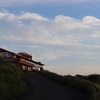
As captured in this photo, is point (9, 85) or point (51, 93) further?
point (9, 85)

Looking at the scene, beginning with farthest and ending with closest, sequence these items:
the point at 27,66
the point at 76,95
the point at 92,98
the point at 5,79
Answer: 1. the point at 27,66
2. the point at 5,79
3. the point at 76,95
4. the point at 92,98

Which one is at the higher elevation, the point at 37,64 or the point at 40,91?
the point at 37,64

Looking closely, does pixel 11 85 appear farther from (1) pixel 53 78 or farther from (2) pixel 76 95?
(1) pixel 53 78

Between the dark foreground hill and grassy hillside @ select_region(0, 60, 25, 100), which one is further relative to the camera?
the dark foreground hill

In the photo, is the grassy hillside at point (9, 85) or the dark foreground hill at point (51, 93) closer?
the grassy hillside at point (9, 85)

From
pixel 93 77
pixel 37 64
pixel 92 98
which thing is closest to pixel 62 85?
pixel 92 98

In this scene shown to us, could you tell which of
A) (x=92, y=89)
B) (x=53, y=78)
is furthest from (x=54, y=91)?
(x=53, y=78)

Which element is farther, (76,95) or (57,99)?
(76,95)

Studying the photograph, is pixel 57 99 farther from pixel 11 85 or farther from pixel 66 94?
pixel 11 85

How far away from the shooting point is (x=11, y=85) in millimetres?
24672

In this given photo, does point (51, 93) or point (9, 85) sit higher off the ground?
point (9, 85)

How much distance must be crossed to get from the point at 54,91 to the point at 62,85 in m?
3.65

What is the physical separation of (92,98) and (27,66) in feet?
139

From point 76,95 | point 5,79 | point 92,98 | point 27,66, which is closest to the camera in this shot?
point 92,98
